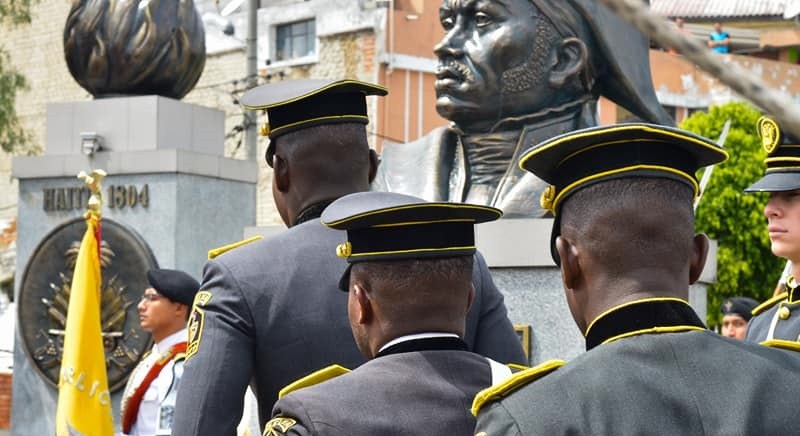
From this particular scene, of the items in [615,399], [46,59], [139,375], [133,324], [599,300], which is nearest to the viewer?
[615,399]

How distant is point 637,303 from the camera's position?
7.32 ft

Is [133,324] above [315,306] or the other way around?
the other way around

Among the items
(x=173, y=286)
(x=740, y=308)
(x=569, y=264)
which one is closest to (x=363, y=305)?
(x=569, y=264)

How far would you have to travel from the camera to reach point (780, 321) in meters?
4.75

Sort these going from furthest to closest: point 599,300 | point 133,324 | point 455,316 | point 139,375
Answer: point 133,324
point 139,375
point 455,316
point 599,300

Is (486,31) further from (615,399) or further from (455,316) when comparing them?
(615,399)

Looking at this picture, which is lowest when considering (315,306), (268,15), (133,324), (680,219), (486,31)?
(133,324)

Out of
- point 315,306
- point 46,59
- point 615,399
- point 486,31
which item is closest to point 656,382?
point 615,399

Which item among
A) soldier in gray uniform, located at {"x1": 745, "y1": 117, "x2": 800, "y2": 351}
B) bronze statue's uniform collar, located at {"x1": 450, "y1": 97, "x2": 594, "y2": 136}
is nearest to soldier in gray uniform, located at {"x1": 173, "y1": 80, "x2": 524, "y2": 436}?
soldier in gray uniform, located at {"x1": 745, "y1": 117, "x2": 800, "y2": 351}

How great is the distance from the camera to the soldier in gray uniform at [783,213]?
448 cm

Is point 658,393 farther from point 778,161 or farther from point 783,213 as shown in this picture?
point 778,161

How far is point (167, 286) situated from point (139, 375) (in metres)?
0.46

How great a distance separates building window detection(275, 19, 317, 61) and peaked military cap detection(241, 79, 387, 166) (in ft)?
89.9

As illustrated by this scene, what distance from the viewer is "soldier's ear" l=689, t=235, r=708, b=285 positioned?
2.37m
